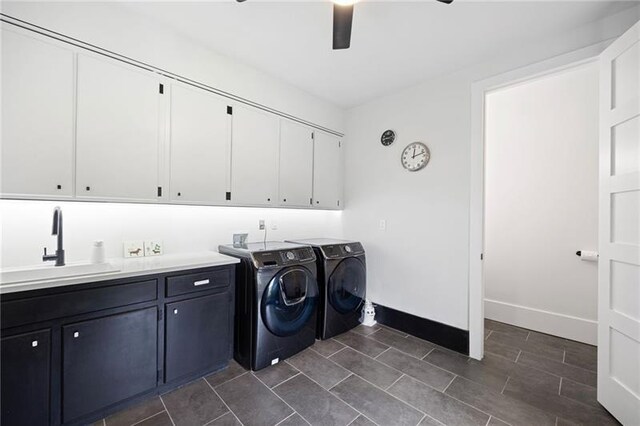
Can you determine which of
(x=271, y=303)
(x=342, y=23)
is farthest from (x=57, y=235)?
(x=342, y=23)

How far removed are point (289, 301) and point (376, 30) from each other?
91.4 inches

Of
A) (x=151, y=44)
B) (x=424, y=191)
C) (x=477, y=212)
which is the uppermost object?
(x=151, y=44)

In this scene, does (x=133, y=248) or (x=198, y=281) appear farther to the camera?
(x=133, y=248)

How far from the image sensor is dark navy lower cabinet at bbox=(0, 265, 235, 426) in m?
1.34

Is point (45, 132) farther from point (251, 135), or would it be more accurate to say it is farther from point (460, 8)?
point (460, 8)

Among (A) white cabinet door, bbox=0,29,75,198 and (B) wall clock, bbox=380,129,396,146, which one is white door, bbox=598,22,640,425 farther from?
(A) white cabinet door, bbox=0,29,75,198

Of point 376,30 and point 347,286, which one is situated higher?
point 376,30

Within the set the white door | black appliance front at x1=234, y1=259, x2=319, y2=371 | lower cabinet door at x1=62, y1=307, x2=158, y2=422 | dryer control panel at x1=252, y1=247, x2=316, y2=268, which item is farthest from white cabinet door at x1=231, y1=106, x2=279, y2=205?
the white door

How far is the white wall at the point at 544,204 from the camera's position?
8.95ft

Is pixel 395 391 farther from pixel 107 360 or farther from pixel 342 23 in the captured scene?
pixel 342 23

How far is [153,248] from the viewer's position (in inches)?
86.7

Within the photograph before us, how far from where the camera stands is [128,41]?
1879mm

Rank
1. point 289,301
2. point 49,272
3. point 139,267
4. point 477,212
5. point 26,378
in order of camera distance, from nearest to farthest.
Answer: point 26,378
point 49,272
point 139,267
point 289,301
point 477,212

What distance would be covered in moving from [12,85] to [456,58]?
320 cm
